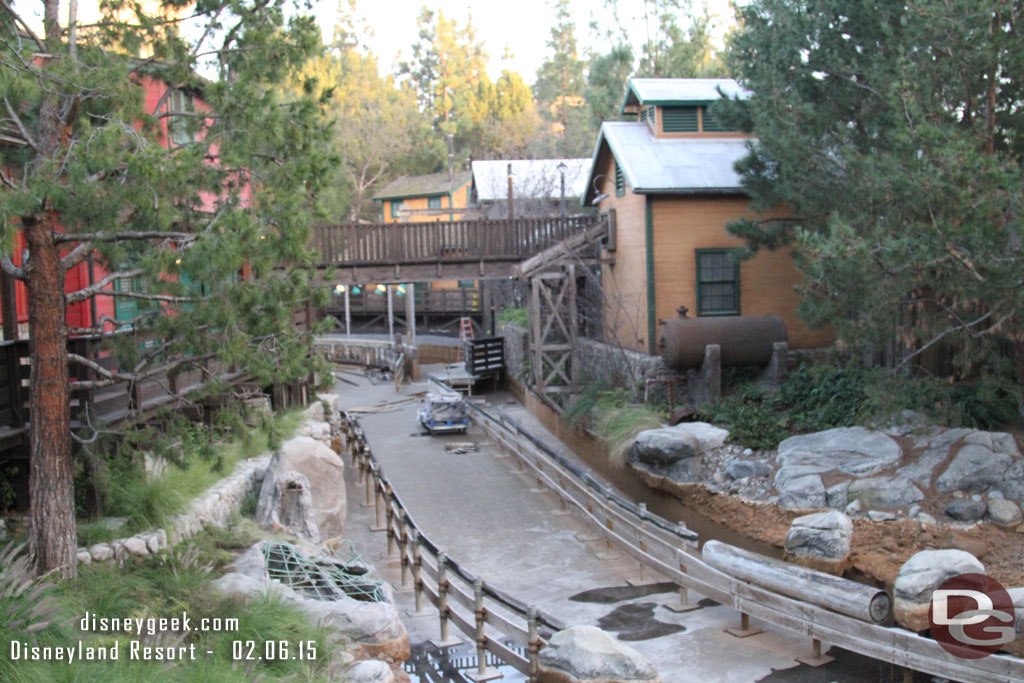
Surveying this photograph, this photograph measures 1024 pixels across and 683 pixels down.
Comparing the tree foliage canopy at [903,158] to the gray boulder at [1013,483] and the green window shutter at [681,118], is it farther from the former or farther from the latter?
the green window shutter at [681,118]

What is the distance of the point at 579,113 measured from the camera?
5294 cm

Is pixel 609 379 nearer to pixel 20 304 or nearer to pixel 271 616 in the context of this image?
pixel 20 304

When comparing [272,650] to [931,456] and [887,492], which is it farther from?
[931,456]

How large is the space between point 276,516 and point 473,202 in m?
29.5

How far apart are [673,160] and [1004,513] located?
10.5 meters

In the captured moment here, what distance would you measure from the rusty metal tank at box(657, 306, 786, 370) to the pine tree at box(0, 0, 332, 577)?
374 inches

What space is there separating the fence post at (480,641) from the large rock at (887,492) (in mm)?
6109

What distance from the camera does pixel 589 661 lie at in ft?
25.0

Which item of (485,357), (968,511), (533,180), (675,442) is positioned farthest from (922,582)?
(533,180)

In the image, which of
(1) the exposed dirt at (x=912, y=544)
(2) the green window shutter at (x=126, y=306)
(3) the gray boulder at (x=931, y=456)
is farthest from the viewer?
(2) the green window shutter at (x=126, y=306)

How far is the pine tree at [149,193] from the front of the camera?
284 inches

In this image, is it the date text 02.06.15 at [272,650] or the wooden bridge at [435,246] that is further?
the wooden bridge at [435,246]

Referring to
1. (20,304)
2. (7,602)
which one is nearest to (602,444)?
(20,304)

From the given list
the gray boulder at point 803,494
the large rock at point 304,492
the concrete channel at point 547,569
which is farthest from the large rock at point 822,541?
the large rock at point 304,492
